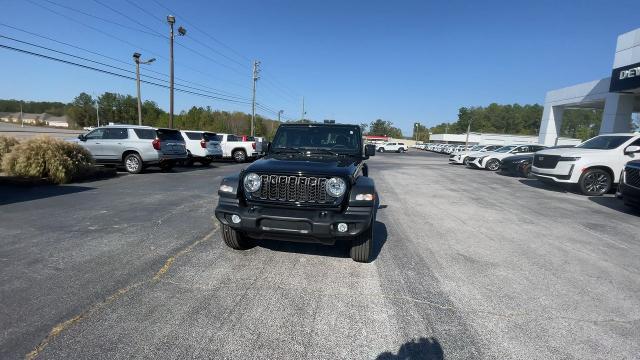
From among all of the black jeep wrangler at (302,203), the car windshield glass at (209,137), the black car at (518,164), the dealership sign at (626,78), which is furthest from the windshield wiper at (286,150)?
the dealership sign at (626,78)

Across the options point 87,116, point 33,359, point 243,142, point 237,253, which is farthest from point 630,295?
point 87,116

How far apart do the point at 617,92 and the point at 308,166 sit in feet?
74.8

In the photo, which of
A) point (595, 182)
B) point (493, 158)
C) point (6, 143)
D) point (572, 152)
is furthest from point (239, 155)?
point (595, 182)

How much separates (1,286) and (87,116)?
387ft

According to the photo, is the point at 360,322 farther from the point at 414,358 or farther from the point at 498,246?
the point at 498,246

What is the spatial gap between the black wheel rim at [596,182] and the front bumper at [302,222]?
10134 millimetres

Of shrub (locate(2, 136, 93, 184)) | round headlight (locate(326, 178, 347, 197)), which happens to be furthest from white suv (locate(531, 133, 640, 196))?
shrub (locate(2, 136, 93, 184))

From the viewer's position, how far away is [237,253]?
4402 mm

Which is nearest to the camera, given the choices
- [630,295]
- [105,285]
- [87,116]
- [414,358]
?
[414,358]

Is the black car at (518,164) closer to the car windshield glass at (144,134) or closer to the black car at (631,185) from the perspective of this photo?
the black car at (631,185)

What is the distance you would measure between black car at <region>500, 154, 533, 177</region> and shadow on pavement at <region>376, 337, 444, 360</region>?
16050 millimetres

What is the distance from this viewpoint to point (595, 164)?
10.1 meters

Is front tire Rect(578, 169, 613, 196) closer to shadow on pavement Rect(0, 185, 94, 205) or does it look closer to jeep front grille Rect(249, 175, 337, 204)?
jeep front grille Rect(249, 175, 337, 204)

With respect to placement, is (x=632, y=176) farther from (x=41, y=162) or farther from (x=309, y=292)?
(x=41, y=162)
